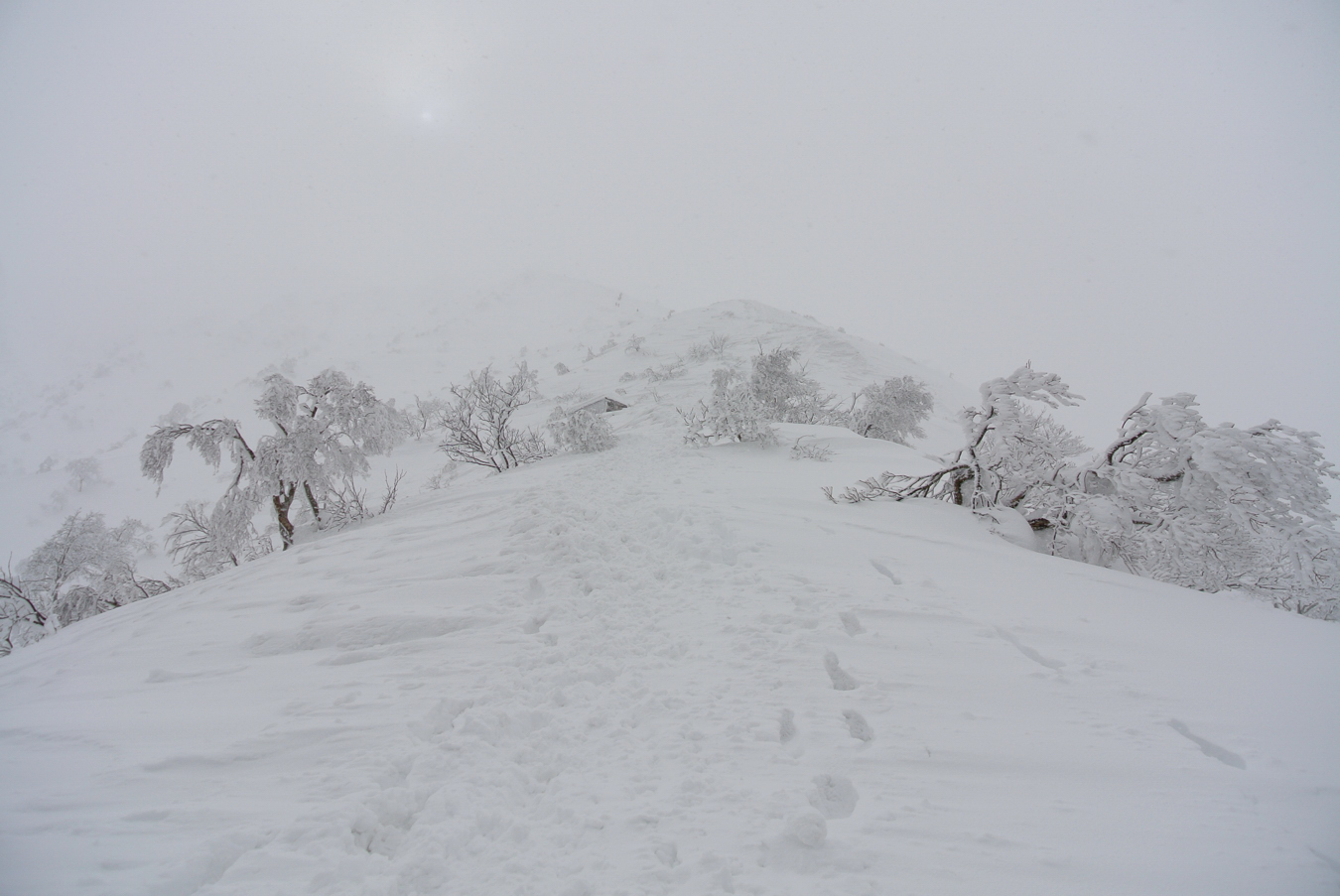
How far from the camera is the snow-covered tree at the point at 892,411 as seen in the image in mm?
17484

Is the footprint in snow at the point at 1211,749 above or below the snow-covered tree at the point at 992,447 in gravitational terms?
below

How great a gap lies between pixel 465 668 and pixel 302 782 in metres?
1.16

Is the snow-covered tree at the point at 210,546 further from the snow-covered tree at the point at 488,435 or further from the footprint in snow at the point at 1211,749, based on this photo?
the footprint in snow at the point at 1211,749

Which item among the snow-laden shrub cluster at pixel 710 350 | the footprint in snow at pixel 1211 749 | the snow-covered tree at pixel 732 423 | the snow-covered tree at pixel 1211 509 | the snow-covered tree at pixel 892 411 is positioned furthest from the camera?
the snow-laden shrub cluster at pixel 710 350

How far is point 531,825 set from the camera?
7.95ft

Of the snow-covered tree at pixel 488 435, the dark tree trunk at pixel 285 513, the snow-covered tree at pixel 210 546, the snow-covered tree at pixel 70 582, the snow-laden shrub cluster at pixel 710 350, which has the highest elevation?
the snow-laden shrub cluster at pixel 710 350

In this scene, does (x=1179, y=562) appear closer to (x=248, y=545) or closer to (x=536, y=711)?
(x=536, y=711)

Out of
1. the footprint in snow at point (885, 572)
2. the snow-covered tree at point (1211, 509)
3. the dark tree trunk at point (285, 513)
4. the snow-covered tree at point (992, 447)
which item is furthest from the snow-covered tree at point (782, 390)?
the dark tree trunk at point (285, 513)

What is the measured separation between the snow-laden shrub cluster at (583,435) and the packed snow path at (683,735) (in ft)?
21.5

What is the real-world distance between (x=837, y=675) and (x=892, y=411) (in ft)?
51.3

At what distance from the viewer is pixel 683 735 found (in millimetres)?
2996

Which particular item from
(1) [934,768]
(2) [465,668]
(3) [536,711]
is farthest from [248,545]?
(1) [934,768]

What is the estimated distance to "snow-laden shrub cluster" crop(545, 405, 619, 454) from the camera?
1198cm

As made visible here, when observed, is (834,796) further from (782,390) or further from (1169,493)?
(782,390)
